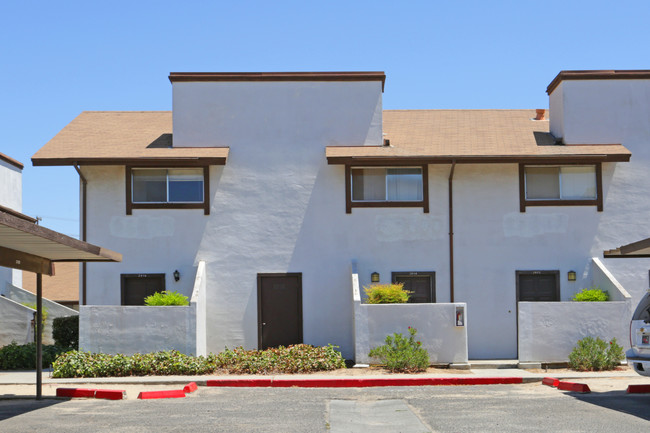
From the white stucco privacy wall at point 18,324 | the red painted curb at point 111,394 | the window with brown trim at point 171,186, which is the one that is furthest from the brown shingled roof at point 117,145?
the red painted curb at point 111,394

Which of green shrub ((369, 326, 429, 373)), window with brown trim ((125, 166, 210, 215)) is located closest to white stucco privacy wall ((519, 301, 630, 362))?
green shrub ((369, 326, 429, 373))

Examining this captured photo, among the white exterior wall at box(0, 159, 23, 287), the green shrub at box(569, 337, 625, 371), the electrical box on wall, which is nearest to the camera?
the green shrub at box(569, 337, 625, 371)

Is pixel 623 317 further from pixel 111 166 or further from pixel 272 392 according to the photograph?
pixel 111 166

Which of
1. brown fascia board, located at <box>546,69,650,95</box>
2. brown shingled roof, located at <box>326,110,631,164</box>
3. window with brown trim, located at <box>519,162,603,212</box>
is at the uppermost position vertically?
brown fascia board, located at <box>546,69,650,95</box>

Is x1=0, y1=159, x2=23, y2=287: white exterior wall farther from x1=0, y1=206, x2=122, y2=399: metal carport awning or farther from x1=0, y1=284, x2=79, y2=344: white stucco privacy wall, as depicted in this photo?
x1=0, y1=206, x2=122, y2=399: metal carport awning

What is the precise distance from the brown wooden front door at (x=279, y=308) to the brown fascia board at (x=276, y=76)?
496cm

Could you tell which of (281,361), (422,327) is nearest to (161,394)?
(281,361)

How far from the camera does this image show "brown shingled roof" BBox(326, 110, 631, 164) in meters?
20.7

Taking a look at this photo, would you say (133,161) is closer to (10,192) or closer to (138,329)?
(138,329)

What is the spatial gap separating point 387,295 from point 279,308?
3.21 m

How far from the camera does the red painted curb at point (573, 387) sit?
47.7ft

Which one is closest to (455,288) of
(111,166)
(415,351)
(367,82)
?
(415,351)

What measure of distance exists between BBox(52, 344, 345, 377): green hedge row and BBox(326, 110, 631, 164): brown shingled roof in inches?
201

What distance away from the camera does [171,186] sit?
69.6 ft
